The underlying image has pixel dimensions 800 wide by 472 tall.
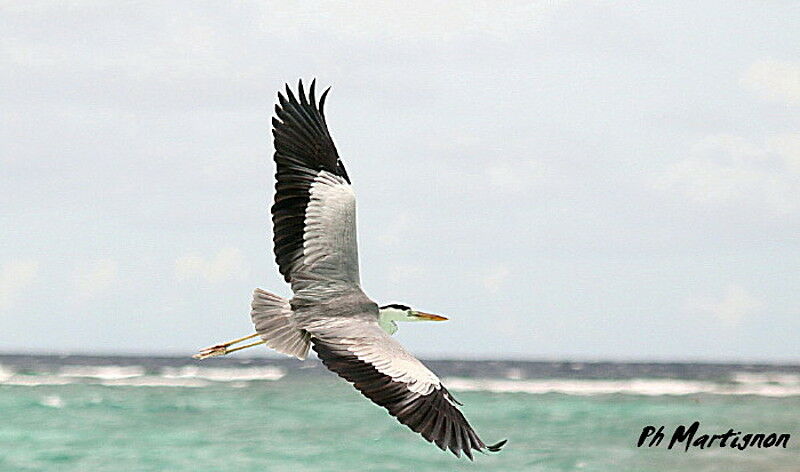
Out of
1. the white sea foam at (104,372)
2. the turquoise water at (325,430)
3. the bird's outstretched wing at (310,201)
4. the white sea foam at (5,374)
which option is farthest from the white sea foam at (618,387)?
the bird's outstretched wing at (310,201)

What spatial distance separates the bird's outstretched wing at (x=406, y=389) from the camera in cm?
671

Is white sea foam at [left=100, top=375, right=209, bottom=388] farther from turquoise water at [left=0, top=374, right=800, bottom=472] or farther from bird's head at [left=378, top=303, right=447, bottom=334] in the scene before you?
bird's head at [left=378, top=303, right=447, bottom=334]

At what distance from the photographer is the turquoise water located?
2000cm

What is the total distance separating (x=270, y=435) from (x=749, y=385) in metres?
27.4

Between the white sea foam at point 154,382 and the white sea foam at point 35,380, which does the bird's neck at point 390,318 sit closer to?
the white sea foam at point 154,382

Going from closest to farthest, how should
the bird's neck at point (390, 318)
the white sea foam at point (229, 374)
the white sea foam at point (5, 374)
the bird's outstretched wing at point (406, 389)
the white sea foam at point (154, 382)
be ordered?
the bird's outstretched wing at point (406, 389)
the bird's neck at point (390, 318)
the white sea foam at point (154, 382)
the white sea foam at point (5, 374)
the white sea foam at point (229, 374)

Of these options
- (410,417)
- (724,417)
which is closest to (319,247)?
(410,417)

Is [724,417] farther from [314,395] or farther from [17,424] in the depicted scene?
[17,424]

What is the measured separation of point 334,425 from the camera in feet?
82.5

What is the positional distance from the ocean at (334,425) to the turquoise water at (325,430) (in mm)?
39

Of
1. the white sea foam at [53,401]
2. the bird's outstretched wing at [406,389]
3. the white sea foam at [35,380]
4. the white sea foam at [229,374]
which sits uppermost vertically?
the bird's outstretched wing at [406,389]

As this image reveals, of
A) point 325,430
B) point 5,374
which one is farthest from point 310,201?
point 5,374

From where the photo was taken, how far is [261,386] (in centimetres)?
3888

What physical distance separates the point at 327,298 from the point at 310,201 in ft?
2.06
